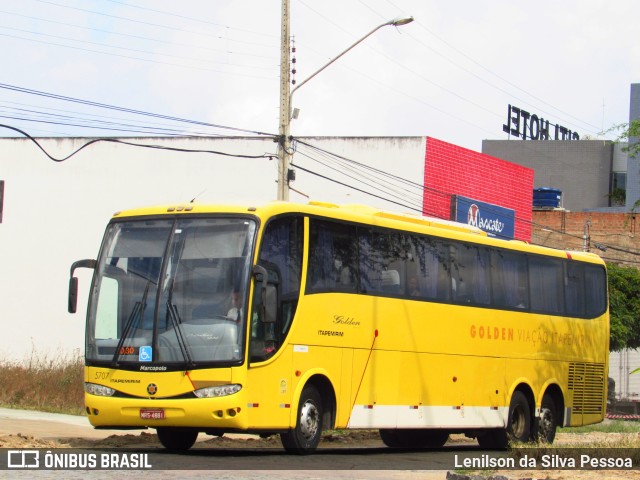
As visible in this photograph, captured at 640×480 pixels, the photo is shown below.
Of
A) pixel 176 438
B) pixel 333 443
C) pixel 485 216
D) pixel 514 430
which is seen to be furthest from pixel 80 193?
pixel 176 438

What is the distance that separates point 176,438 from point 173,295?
2.72m

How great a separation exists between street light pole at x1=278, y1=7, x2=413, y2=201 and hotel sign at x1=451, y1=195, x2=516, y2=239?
12.6m

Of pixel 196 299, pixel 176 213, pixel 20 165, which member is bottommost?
pixel 196 299

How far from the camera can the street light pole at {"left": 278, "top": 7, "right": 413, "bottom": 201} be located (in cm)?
2578

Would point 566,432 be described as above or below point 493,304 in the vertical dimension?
below

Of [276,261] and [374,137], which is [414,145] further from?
[276,261]

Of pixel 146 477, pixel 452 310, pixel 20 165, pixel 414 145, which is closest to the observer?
pixel 146 477

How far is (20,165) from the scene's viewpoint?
42.6 metres

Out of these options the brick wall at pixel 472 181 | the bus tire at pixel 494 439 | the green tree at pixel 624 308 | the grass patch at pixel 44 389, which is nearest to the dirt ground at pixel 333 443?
the bus tire at pixel 494 439

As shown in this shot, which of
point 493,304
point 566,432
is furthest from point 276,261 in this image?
point 566,432

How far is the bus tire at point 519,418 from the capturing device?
2148cm

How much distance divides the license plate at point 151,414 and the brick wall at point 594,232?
151ft

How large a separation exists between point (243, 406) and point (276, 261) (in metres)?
2.06

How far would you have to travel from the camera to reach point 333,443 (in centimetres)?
Answer: 2166
